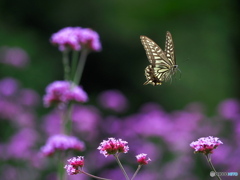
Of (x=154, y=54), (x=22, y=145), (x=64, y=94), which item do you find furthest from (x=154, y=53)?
(x=22, y=145)

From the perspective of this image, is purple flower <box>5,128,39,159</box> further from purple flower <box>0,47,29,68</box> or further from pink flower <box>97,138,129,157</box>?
pink flower <box>97,138,129,157</box>

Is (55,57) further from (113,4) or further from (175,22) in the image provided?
(175,22)

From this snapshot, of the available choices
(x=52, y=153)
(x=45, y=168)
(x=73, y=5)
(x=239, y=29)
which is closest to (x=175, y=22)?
(x=73, y=5)

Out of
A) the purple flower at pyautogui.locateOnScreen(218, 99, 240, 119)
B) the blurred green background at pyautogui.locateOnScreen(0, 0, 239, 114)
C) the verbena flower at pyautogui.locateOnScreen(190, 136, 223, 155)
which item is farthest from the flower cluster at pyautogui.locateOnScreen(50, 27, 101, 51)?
the blurred green background at pyautogui.locateOnScreen(0, 0, 239, 114)

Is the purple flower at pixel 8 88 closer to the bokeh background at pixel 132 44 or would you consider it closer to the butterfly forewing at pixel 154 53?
the bokeh background at pixel 132 44

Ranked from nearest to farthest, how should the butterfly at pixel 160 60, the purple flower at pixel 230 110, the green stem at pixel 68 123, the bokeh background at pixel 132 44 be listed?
the butterfly at pixel 160 60
the green stem at pixel 68 123
the purple flower at pixel 230 110
the bokeh background at pixel 132 44

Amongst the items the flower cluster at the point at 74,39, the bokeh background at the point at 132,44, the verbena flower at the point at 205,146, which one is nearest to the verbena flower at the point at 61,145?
the flower cluster at the point at 74,39

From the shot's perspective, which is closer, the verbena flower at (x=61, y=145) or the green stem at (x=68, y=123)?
the verbena flower at (x=61, y=145)
